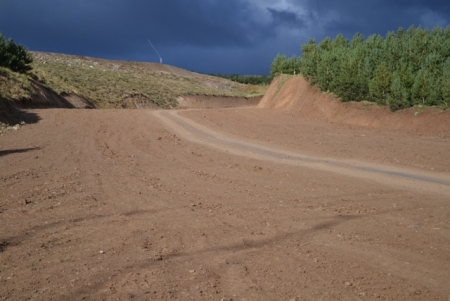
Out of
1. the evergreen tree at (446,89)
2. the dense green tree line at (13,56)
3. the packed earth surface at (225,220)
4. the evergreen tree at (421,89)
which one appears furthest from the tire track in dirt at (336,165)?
the dense green tree line at (13,56)

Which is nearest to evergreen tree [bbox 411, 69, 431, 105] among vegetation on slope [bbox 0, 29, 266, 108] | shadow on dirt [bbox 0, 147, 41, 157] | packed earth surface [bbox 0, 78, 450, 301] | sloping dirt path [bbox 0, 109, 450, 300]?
packed earth surface [bbox 0, 78, 450, 301]

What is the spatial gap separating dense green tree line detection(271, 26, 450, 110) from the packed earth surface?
241 inches

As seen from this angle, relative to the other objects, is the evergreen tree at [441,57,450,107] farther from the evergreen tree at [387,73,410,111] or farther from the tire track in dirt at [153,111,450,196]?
the tire track in dirt at [153,111,450,196]

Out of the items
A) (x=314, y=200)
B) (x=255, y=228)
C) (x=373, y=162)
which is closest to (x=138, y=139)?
(x=373, y=162)

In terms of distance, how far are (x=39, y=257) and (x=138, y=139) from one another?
45.6 feet

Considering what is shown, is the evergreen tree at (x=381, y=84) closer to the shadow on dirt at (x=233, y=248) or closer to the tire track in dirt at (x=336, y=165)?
the tire track in dirt at (x=336, y=165)

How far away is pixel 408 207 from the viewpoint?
29.6 ft

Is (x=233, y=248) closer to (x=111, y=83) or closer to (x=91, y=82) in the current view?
(x=91, y=82)

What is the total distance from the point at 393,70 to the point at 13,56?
33.7m

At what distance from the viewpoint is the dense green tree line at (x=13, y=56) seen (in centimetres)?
4462

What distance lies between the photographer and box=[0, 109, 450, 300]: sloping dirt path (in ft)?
18.2

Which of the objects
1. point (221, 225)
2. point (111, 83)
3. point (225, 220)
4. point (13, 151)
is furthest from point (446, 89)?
point (111, 83)

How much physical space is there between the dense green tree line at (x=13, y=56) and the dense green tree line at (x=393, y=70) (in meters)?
27.2

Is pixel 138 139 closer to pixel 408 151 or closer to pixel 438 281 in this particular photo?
pixel 408 151
